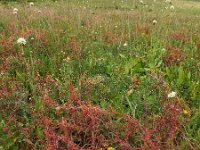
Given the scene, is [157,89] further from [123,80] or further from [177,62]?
[177,62]

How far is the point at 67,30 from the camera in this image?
5.47 m

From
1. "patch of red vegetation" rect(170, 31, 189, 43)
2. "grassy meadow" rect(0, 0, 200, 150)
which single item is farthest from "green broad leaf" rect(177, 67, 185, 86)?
"patch of red vegetation" rect(170, 31, 189, 43)

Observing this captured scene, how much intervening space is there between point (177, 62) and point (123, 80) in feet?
3.56

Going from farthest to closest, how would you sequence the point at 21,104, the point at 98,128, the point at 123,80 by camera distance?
the point at 123,80 < the point at 21,104 < the point at 98,128

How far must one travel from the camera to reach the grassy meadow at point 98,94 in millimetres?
2641

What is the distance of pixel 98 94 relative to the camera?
3348 millimetres

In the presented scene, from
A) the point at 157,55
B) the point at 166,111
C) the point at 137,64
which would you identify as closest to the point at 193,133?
the point at 166,111

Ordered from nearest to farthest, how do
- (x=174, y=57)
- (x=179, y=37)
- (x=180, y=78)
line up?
(x=180, y=78) < (x=174, y=57) < (x=179, y=37)

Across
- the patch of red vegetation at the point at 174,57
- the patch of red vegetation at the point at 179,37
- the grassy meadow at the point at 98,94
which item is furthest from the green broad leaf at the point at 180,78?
the patch of red vegetation at the point at 179,37

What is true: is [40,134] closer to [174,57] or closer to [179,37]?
[174,57]

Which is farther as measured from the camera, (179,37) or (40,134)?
(179,37)

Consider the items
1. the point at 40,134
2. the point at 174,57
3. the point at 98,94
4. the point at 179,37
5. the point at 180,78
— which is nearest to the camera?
the point at 40,134

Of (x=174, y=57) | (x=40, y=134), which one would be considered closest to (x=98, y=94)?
(x=40, y=134)

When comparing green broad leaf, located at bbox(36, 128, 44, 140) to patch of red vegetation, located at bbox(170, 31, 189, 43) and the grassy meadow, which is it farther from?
patch of red vegetation, located at bbox(170, 31, 189, 43)
